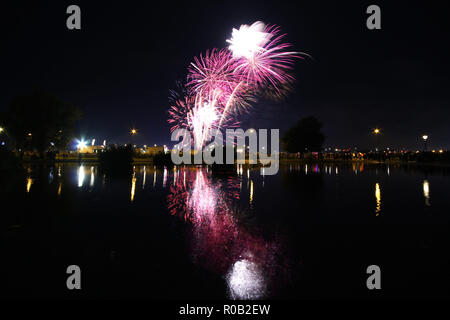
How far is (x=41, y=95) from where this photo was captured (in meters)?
54.2

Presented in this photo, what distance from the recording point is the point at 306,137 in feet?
268

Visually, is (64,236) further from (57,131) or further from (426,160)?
(57,131)

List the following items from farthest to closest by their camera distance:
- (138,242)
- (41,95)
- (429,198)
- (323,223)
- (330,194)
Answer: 1. (41,95)
2. (330,194)
3. (429,198)
4. (323,223)
5. (138,242)

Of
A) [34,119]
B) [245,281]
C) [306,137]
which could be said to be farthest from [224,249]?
[306,137]

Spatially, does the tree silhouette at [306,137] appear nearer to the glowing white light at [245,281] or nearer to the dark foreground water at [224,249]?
the dark foreground water at [224,249]

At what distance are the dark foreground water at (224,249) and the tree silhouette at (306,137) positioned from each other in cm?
7352

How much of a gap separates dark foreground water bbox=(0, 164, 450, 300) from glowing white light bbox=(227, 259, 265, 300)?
2 cm

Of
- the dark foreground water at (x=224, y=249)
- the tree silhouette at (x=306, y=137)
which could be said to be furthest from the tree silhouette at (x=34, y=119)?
the tree silhouette at (x=306, y=137)

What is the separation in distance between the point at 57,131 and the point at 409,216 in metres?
62.9

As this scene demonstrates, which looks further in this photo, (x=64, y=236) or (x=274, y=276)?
(x=64, y=236)

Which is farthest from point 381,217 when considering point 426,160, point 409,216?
point 426,160

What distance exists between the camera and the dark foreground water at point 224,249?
13.0ft
